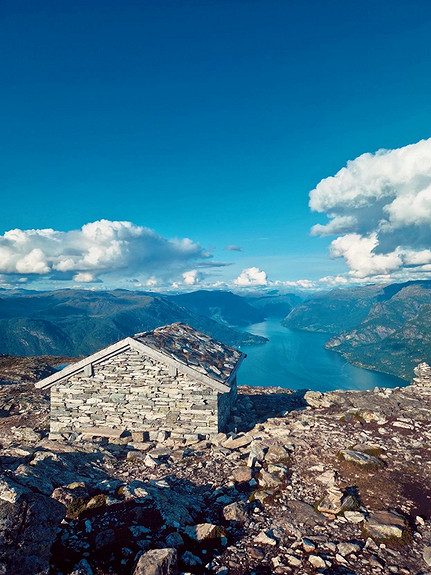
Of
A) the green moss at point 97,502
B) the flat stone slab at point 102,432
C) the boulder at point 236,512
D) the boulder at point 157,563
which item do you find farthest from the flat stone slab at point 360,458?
the flat stone slab at point 102,432

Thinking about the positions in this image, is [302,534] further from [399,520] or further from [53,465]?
[53,465]

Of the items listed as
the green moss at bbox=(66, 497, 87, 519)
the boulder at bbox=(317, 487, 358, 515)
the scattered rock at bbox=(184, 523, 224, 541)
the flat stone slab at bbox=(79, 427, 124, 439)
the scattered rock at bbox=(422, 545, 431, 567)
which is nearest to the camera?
the scattered rock at bbox=(422, 545, 431, 567)


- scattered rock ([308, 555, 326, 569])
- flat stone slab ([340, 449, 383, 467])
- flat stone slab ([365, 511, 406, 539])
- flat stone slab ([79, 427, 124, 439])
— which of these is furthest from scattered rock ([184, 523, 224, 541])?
flat stone slab ([79, 427, 124, 439])

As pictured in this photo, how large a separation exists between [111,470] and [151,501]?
429 cm

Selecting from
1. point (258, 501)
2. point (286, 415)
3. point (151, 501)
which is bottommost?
point (286, 415)

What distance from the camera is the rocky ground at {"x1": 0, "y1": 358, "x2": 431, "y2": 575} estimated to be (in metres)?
5.84

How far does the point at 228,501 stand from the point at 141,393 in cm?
731

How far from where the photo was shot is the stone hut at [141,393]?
14.9 metres

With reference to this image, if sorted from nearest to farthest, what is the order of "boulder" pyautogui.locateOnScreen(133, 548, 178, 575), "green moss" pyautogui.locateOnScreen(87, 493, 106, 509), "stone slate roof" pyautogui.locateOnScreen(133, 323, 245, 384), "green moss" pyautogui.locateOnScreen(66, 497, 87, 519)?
1. "boulder" pyautogui.locateOnScreen(133, 548, 178, 575)
2. "green moss" pyautogui.locateOnScreen(66, 497, 87, 519)
3. "green moss" pyautogui.locateOnScreen(87, 493, 106, 509)
4. "stone slate roof" pyautogui.locateOnScreen(133, 323, 245, 384)

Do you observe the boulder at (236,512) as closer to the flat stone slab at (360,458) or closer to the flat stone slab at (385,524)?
the flat stone slab at (385,524)

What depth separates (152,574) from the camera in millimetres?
5305

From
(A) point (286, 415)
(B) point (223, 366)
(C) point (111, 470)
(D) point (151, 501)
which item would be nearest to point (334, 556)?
(D) point (151, 501)

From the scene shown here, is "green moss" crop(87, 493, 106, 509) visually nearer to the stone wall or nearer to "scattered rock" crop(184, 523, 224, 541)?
"scattered rock" crop(184, 523, 224, 541)

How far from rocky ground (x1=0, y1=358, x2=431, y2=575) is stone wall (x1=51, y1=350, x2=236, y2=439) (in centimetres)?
78
